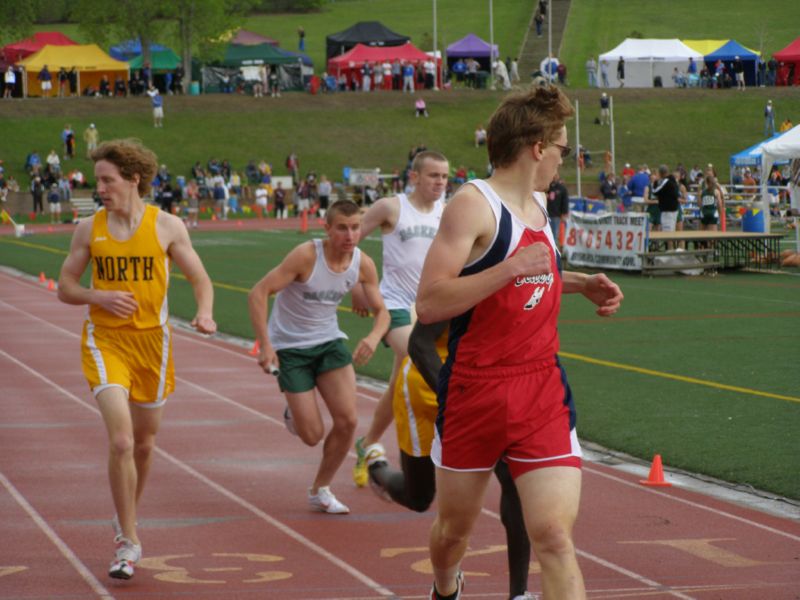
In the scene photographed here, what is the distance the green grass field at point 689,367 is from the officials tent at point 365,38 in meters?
49.9

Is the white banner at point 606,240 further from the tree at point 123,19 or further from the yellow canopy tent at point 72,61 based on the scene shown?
the tree at point 123,19

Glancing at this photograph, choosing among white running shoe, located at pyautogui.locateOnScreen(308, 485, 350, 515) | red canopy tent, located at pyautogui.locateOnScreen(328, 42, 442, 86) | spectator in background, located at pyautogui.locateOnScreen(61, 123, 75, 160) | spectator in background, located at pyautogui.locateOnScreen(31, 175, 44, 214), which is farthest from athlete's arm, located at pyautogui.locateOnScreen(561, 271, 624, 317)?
red canopy tent, located at pyautogui.locateOnScreen(328, 42, 442, 86)

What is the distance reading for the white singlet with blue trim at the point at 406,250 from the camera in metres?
9.70

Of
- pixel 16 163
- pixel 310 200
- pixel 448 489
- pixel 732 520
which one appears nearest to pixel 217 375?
pixel 732 520

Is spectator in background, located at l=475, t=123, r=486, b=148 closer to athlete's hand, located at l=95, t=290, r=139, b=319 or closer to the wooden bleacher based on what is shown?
the wooden bleacher

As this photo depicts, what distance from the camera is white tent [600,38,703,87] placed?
71750mm

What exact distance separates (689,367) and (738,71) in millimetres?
61547

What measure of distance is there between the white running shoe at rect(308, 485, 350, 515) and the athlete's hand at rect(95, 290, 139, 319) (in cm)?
185

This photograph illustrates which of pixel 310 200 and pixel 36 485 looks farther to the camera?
pixel 310 200

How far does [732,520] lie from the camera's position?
8.02m

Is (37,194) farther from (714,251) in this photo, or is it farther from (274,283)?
(274,283)

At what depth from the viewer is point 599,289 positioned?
18.3 ft

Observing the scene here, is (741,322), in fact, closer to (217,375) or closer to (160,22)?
(217,375)

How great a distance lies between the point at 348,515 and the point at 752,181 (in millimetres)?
40078
